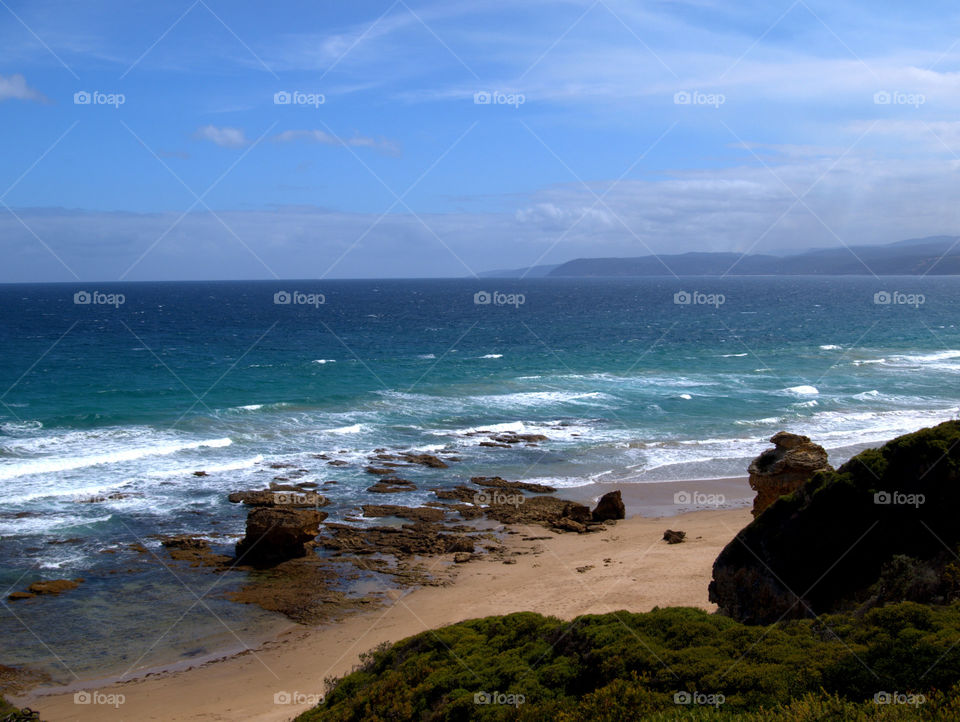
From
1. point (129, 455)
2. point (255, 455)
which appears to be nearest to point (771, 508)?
point (255, 455)

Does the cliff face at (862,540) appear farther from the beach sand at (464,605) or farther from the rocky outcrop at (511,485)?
the rocky outcrop at (511,485)

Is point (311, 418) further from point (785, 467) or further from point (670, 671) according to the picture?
point (670, 671)

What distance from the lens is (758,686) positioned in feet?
31.2

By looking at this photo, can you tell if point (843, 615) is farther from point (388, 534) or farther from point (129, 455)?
point (129, 455)

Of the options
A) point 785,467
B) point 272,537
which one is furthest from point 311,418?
point 785,467

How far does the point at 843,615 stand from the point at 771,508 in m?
3.38

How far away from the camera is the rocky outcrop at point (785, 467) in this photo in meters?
19.5

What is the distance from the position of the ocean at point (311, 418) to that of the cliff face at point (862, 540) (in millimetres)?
11767

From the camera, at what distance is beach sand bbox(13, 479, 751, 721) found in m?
15.3

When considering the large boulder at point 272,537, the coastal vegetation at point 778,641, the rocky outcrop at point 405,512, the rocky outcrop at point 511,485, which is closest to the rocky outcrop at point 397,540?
the rocky outcrop at point 405,512

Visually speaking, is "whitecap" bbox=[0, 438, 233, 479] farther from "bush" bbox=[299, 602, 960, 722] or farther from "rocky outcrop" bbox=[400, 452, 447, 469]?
"bush" bbox=[299, 602, 960, 722]

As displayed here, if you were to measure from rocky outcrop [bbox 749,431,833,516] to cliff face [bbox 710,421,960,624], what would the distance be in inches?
201

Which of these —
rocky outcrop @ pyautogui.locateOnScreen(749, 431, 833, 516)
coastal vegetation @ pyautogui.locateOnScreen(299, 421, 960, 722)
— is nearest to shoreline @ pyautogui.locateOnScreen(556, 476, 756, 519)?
rocky outcrop @ pyautogui.locateOnScreen(749, 431, 833, 516)

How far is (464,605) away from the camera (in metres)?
19.8
